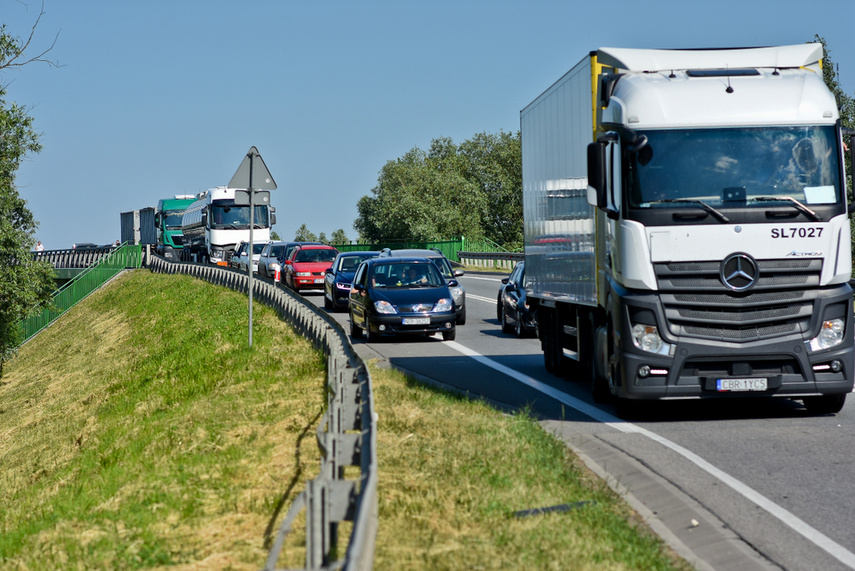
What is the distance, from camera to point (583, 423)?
11.0 m

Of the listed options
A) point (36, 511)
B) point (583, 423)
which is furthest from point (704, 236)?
point (36, 511)

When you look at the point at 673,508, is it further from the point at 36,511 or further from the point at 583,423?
the point at 36,511

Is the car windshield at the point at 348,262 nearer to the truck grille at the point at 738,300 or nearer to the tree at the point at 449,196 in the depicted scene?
the truck grille at the point at 738,300

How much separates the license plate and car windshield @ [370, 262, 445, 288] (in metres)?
11.5

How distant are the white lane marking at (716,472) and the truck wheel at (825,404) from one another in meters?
1.96

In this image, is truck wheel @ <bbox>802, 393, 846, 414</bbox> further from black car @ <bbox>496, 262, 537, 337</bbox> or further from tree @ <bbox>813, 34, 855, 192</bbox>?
tree @ <bbox>813, 34, 855, 192</bbox>

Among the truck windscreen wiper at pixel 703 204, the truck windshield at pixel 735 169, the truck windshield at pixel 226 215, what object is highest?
the truck windshield at pixel 226 215

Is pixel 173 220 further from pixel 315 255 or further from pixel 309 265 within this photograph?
pixel 309 265

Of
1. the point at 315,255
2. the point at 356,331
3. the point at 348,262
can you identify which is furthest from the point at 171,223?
the point at 356,331

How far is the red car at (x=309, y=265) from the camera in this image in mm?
37906

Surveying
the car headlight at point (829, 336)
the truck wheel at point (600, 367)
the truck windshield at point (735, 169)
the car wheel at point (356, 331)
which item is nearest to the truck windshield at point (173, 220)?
the car wheel at point (356, 331)

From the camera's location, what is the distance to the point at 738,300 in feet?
34.2

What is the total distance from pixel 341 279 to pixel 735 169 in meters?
19.6

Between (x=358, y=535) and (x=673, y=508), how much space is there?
12.2 ft
